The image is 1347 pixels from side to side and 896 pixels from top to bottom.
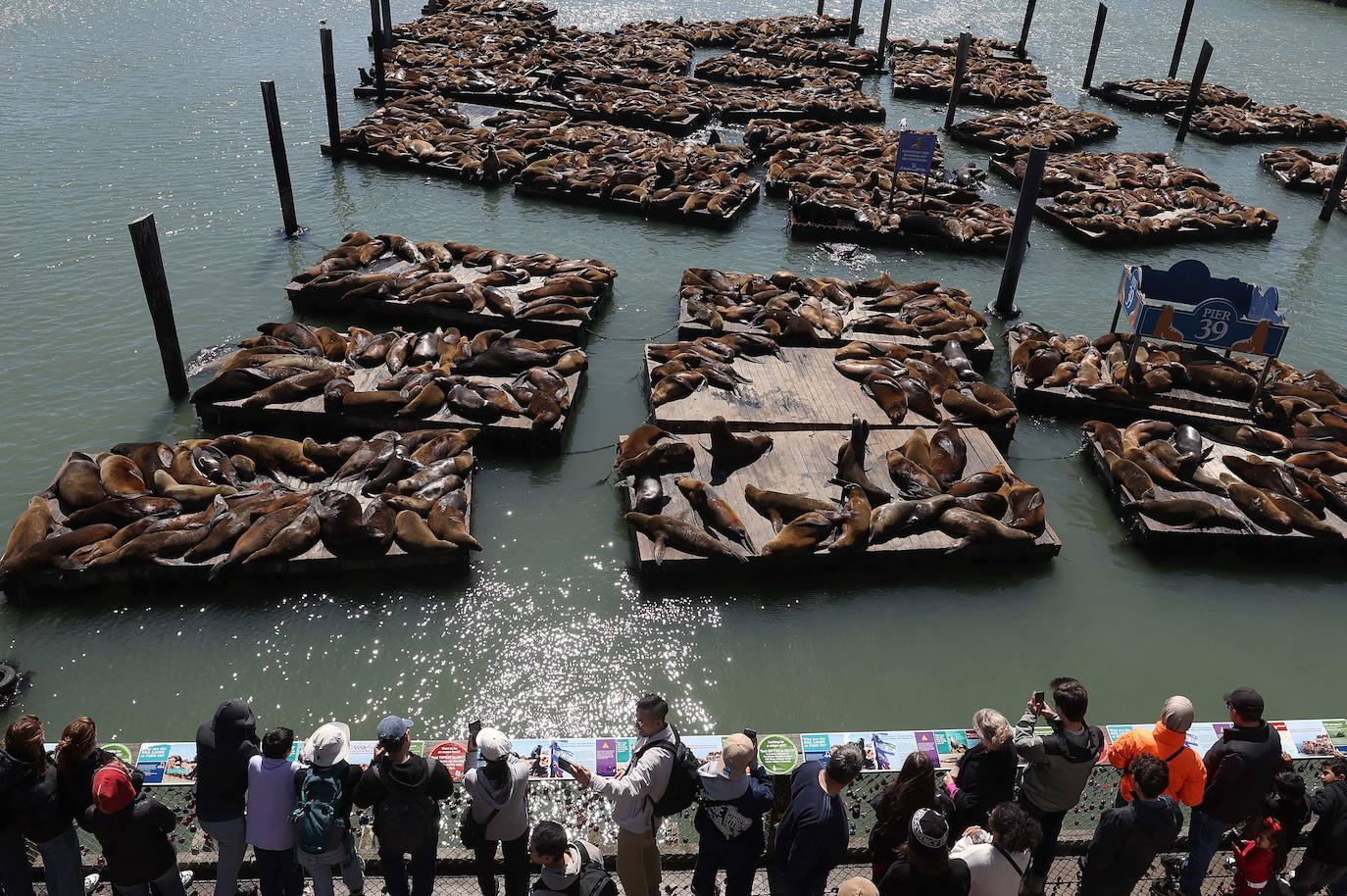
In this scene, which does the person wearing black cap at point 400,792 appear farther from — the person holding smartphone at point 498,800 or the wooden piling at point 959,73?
the wooden piling at point 959,73

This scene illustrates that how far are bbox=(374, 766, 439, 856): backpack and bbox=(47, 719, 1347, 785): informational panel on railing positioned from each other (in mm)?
569

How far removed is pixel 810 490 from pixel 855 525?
33.0 inches

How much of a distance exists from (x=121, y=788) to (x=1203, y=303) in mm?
10956

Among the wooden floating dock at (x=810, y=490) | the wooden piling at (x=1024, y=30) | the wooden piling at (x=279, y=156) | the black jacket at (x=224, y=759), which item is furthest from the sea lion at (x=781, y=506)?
the wooden piling at (x=1024, y=30)

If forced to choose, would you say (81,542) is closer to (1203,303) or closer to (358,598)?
(358,598)

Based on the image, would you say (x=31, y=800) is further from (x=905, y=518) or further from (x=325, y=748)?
(x=905, y=518)

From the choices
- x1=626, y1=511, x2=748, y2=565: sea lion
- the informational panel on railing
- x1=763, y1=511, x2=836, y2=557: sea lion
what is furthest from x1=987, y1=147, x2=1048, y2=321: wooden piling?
the informational panel on railing

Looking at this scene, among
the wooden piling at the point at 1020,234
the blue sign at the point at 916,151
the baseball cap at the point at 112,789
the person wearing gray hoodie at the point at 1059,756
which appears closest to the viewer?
the baseball cap at the point at 112,789

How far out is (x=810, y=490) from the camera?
8.93 meters

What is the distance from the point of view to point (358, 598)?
25.3 ft

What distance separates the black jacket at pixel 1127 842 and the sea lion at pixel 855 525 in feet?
12.9

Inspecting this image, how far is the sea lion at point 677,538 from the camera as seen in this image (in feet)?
26.3

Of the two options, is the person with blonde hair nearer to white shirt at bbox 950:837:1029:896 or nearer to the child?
white shirt at bbox 950:837:1029:896

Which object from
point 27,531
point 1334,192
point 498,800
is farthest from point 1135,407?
point 1334,192
